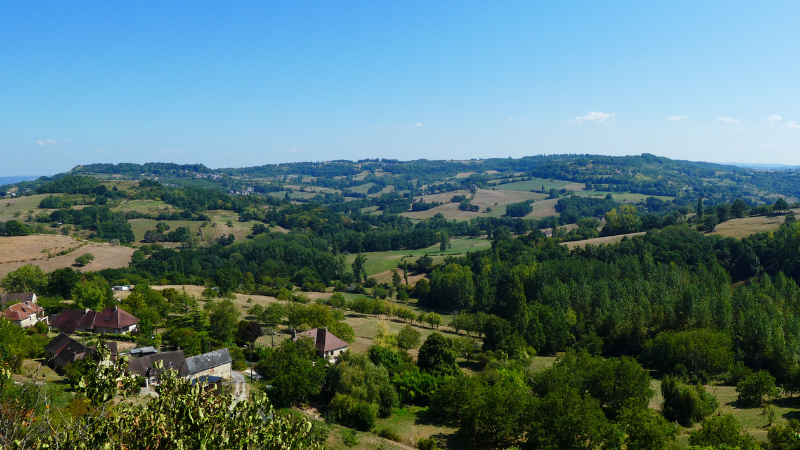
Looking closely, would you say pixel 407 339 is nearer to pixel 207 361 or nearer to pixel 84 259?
pixel 207 361

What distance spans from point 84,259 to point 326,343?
7932cm

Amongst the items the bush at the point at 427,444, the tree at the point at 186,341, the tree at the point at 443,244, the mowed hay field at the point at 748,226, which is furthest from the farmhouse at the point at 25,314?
the mowed hay field at the point at 748,226

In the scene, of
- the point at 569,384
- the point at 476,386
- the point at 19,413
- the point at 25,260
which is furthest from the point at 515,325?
the point at 25,260

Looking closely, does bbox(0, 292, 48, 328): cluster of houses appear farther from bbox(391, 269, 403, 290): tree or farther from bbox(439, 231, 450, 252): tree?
bbox(439, 231, 450, 252): tree

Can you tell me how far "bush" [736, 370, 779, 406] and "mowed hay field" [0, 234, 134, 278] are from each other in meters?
112

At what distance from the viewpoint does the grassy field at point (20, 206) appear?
5679 inches

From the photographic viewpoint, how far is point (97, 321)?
52.6 m

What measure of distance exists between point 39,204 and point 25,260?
7790 cm

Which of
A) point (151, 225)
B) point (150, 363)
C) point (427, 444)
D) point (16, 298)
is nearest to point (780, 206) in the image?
point (427, 444)

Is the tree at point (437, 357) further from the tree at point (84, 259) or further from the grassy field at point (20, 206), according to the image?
the grassy field at point (20, 206)

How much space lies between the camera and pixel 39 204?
160 meters

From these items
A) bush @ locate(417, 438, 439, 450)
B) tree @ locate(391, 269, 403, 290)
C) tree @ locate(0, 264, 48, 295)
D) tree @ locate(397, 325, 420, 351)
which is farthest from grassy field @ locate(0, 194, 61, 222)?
bush @ locate(417, 438, 439, 450)

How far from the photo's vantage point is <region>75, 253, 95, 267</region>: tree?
103 meters

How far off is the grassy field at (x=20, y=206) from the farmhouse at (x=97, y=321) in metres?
111
